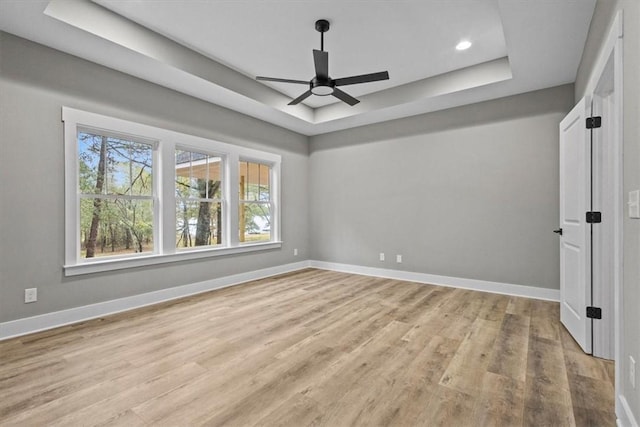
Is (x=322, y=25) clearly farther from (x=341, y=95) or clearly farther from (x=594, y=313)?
(x=594, y=313)

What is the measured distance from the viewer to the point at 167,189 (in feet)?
13.0

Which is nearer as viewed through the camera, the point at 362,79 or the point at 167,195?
the point at 362,79

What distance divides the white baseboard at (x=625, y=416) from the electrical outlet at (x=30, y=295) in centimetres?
440

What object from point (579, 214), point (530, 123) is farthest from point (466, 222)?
point (579, 214)

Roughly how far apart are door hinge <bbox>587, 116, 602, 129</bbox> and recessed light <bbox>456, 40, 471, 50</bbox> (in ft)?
5.21

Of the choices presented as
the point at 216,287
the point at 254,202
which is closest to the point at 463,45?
the point at 254,202

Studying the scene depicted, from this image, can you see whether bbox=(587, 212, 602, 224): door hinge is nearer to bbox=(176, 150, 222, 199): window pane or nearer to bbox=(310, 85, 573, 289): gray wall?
bbox=(310, 85, 573, 289): gray wall

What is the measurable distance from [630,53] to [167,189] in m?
4.33

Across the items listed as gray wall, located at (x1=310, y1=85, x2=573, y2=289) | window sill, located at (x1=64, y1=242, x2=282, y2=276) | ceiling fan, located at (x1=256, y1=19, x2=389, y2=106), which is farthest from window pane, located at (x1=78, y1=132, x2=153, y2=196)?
gray wall, located at (x1=310, y1=85, x2=573, y2=289)

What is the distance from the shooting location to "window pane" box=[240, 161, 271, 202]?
207 inches

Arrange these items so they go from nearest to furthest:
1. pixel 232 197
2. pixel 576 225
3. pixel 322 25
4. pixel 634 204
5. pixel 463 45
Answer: pixel 634 204, pixel 576 225, pixel 322 25, pixel 463 45, pixel 232 197

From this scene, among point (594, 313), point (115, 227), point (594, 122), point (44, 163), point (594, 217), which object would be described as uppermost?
point (594, 122)

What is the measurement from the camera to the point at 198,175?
4.51 metres

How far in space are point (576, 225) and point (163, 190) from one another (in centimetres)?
448
